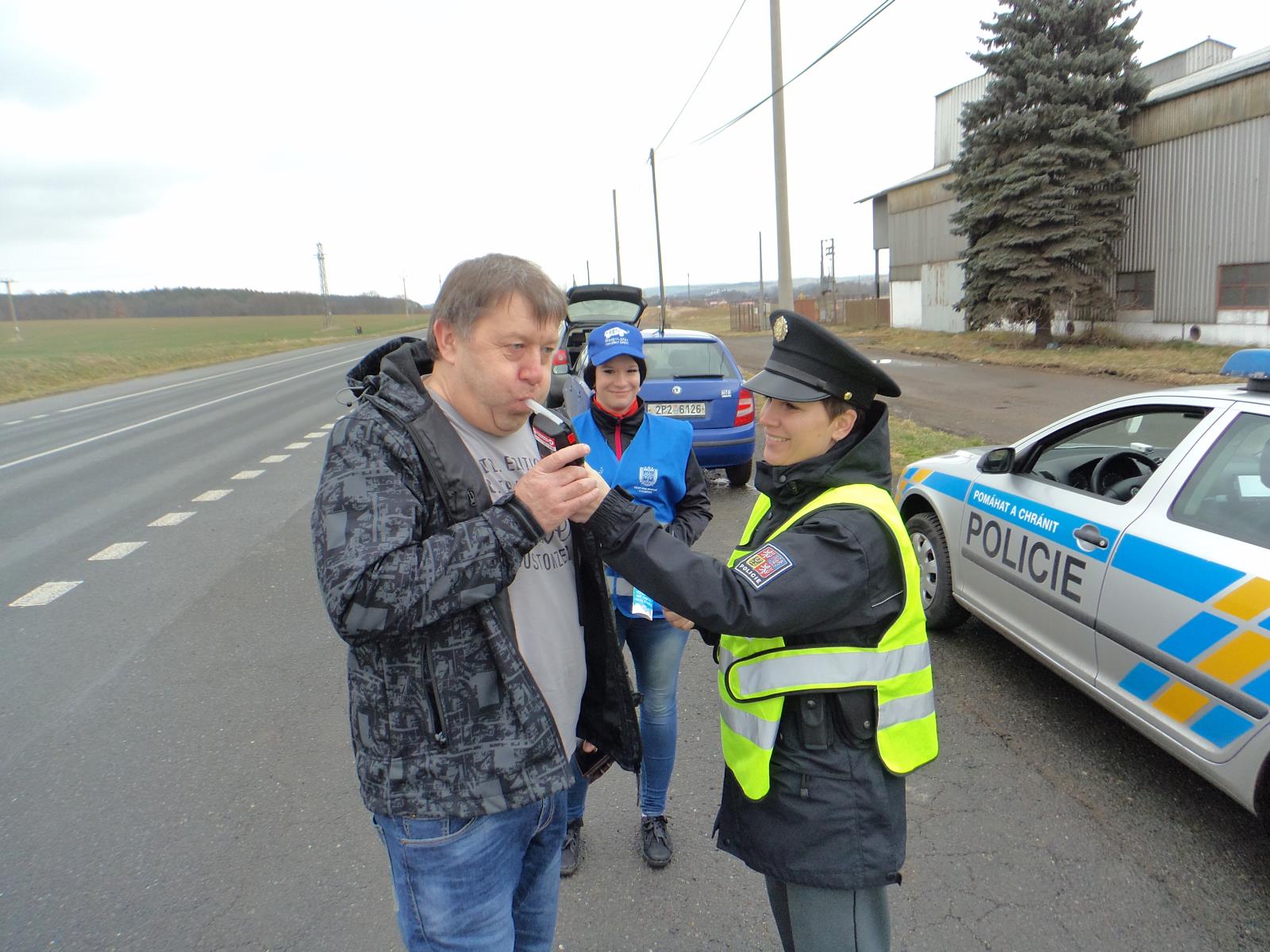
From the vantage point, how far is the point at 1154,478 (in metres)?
3.11

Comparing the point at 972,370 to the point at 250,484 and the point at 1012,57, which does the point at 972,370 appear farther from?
the point at 250,484

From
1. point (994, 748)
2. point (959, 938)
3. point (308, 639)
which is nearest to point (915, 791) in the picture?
point (994, 748)

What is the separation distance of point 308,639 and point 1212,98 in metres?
23.7

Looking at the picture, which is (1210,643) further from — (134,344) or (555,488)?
(134,344)

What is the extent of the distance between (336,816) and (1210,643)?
122 inches

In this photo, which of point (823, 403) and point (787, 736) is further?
point (823, 403)

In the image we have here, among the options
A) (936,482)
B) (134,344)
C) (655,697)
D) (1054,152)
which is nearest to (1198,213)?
(1054,152)

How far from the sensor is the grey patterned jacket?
4.32ft

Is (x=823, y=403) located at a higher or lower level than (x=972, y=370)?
higher

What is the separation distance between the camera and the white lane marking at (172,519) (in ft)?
24.8

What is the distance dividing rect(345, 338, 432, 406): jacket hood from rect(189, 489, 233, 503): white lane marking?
7.69 m

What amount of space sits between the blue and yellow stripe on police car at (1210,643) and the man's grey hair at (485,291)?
7.70ft

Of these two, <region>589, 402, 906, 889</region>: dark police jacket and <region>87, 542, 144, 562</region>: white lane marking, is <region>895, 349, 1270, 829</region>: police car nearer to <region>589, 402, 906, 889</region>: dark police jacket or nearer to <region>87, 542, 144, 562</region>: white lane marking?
<region>589, 402, 906, 889</region>: dark police jacket

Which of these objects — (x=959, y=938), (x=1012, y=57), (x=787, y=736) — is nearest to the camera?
(x=787, y=736)
